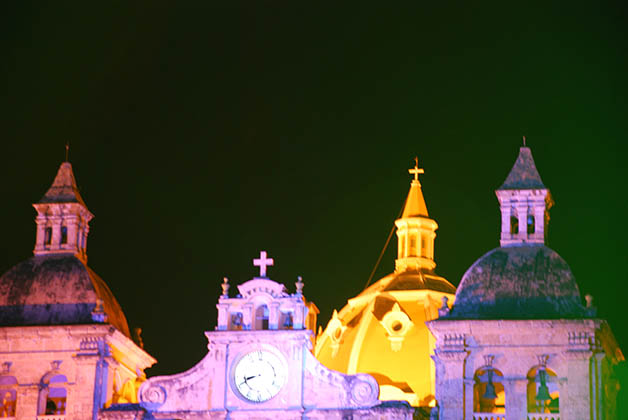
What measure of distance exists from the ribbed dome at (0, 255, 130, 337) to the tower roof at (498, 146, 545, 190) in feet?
45.0

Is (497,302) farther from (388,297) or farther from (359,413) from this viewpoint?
(388,297)

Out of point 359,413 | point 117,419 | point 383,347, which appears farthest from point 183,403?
point 383,347

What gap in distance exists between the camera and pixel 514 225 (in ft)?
197

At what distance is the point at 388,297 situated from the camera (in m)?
67.8

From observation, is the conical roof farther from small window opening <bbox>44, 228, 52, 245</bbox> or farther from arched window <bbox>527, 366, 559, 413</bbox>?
small window opening <bbox>44, 228, 52, 245</bbox>

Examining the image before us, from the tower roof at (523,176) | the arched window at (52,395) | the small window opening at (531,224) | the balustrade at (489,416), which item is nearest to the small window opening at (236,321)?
the arched window at (52,395)

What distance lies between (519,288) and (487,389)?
10.9 ft

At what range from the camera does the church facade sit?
56.6 meters

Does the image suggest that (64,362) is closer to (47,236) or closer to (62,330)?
(62,330)

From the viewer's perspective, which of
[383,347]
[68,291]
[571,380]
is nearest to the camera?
[571,380]

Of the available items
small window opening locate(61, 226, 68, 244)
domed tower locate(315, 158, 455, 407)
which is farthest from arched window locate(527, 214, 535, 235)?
small window opening locate(61, 226, 68, 244)

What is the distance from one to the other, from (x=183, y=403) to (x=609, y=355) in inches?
530

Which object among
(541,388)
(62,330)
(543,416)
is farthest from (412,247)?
(62,330)

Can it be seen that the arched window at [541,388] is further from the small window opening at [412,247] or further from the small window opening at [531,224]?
the small window opening at [412,247]
